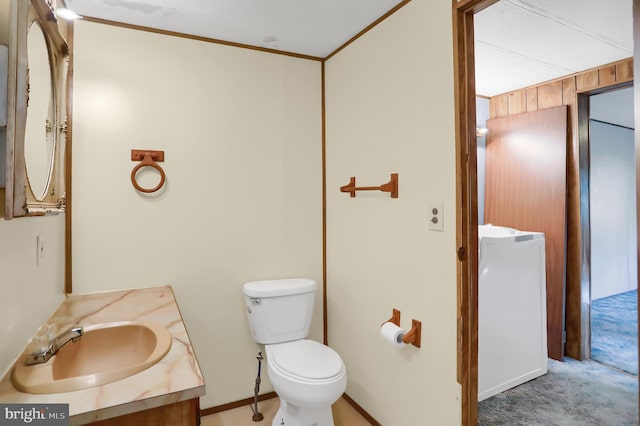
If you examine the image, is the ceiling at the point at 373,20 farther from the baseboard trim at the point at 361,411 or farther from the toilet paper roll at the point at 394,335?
the baseboard trim at the point at 361,411

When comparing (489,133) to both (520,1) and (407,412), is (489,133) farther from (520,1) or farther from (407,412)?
(407,412)

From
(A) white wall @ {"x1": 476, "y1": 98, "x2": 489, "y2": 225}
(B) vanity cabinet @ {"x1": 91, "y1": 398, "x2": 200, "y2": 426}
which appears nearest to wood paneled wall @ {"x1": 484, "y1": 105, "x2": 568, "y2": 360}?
(A) white wall @ {"x1": 476, "y1": 98, "x2": 489, "y2": 225}

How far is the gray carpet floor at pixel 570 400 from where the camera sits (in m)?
0.58

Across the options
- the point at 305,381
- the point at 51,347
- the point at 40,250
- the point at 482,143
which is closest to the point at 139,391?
the point at 51,347

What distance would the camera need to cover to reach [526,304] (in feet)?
7.59

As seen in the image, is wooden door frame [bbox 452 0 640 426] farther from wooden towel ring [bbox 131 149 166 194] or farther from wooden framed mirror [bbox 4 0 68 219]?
wooden towel ring [bbox 131 149 166 194]

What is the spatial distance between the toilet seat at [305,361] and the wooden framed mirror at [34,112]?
126cm

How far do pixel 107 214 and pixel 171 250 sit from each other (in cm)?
39

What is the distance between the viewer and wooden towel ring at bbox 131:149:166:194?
2018 mm

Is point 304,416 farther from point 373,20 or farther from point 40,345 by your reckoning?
point 373,20

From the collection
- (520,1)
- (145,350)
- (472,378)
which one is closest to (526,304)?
(472,378)

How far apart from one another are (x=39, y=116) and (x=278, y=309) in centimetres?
151

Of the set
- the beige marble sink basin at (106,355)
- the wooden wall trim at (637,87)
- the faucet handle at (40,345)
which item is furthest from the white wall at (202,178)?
the wooden wall trim at (637,87)

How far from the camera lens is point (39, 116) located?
1284 mm
